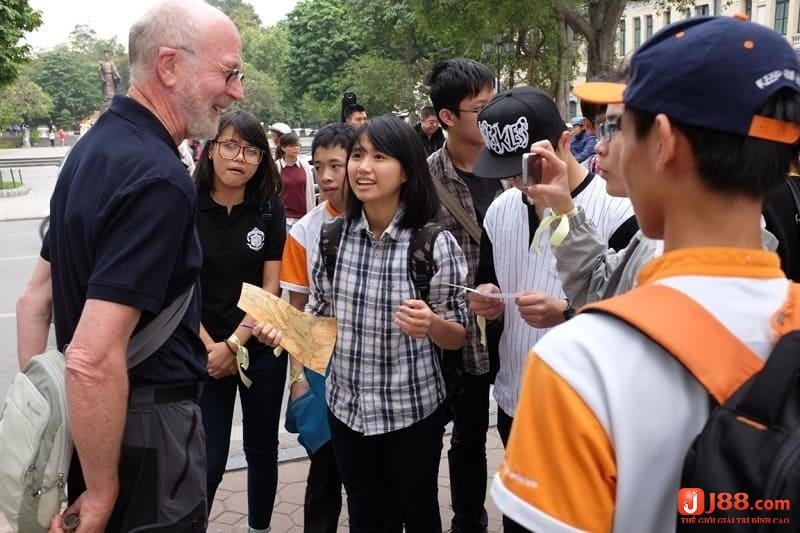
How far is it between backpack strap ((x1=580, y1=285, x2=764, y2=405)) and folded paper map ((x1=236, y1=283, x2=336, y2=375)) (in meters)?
1.79

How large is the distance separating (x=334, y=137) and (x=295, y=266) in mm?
742

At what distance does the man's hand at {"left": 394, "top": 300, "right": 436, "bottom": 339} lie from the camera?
7.61 feet

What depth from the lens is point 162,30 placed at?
181 cm

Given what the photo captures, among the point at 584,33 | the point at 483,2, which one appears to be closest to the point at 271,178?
the point at 483,2

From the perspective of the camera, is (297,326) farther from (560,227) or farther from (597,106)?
(597,106)

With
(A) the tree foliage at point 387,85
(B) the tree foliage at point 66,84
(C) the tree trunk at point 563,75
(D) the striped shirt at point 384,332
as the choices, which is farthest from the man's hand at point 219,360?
(B) the tree foliage at point 66,84

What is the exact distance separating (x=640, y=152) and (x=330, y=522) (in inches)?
99.4

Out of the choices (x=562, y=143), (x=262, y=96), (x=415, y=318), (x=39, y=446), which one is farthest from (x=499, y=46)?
(x=262, y=96)

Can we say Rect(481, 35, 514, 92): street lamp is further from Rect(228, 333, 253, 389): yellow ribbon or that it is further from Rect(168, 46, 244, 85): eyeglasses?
Rect(168, 46, 244, 85): eyeglasses

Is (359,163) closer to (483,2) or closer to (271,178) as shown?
(271,178)

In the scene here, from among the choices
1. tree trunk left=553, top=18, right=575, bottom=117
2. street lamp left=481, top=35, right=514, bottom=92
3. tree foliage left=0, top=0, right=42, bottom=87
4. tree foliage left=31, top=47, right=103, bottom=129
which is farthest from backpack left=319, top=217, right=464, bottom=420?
tree foliage left=31, top=47, right=103, bottom=129

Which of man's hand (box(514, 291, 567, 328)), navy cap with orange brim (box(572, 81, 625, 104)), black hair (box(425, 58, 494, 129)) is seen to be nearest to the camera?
navy cap with orange brim (box(572, 81, 625, 104))

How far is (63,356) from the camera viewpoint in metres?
1.77

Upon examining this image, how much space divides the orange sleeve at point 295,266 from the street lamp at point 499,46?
13.7 metres
